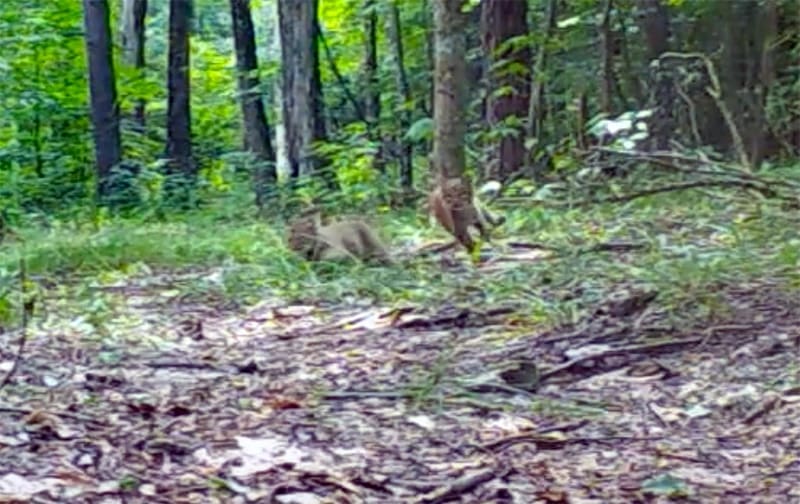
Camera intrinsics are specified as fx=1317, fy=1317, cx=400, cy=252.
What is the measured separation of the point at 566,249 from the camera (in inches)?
213

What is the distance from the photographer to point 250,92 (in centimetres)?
1170

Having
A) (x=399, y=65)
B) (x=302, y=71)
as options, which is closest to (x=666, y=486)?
(x=302, y=71)

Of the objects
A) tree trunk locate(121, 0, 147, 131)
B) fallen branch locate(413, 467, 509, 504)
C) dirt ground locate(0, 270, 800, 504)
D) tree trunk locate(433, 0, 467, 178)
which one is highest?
tree trunk locate(121, 0, 147, 131)

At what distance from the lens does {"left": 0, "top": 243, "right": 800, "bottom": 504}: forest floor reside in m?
2.59

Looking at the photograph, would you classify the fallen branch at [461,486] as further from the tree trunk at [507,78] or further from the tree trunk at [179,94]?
the tree trunk at [179,94]

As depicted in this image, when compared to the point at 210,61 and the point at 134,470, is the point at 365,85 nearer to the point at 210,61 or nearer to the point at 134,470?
the point at 210,61

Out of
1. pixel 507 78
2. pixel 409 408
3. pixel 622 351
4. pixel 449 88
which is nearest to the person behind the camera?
pixel 409 408

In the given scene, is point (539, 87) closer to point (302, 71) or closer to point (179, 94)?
point (302, 71)

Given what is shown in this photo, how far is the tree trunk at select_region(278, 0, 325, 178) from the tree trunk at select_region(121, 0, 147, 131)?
4390mm

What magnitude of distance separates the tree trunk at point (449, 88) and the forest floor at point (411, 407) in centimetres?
195

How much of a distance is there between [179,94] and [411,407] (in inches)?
381

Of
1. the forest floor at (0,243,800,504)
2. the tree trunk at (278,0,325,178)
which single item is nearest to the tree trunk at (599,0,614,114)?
the tree trunk at (278,0,325,178)

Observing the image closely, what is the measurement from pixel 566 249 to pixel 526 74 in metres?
3.14

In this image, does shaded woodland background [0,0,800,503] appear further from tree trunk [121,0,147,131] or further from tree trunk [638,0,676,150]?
tree trunk [121,0,147,131]
